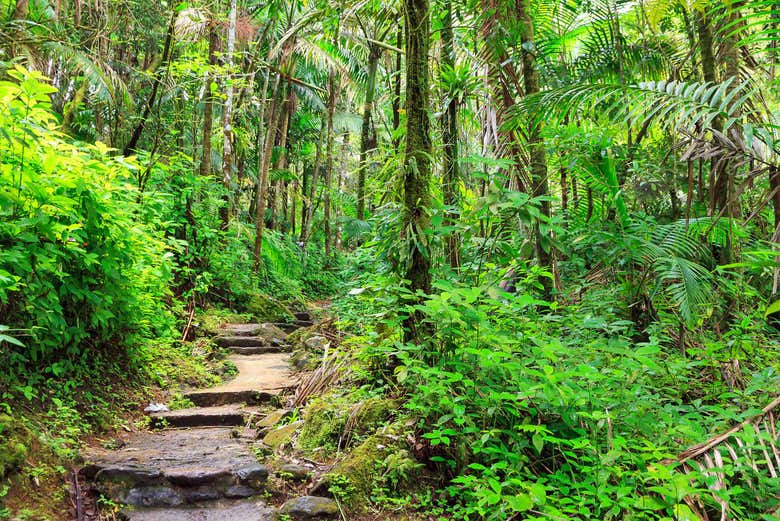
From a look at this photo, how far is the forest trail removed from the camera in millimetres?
3471

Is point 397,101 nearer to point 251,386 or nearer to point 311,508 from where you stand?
point 251,386

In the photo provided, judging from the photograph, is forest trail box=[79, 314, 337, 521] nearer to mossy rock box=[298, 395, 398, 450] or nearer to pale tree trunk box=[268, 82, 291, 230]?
mossy rock box=[298, 395, 398, 450]

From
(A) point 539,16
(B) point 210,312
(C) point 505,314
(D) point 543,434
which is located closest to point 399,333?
(C) point 505,314

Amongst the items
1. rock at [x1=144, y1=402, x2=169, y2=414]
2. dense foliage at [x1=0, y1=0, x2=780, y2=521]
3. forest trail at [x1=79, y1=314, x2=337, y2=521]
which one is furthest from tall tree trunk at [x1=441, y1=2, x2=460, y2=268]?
rock at [x1=144, y1=402, x2=169, y2=414]

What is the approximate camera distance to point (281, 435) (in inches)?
182

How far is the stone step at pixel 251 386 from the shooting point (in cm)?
604

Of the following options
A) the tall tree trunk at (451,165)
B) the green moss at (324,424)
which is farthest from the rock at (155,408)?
the tall tree trunk at (451,165)

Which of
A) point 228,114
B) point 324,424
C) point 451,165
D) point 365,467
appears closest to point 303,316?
point 228,114

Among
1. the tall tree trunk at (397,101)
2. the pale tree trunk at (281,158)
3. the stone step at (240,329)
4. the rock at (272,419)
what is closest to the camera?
the tall tree trunk at (397,101)

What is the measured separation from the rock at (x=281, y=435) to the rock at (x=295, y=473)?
1.80 feet

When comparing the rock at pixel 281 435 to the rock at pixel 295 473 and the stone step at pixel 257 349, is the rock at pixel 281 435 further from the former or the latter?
the stone step at pixel 257 349

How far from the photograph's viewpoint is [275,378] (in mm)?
6945

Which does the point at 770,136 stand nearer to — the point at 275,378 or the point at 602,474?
the point at 602,474

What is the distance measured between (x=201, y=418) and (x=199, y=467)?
1564mm
